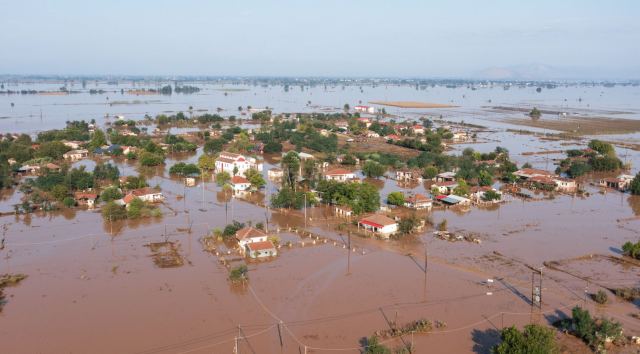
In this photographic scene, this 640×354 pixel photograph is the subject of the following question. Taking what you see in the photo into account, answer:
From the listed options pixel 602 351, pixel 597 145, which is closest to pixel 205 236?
pixel 602 351

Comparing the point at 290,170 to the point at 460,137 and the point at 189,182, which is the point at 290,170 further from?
the point at 460,137

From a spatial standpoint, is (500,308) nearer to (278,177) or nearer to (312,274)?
(312,274)

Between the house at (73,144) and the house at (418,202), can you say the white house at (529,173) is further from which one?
the house at (73,144)

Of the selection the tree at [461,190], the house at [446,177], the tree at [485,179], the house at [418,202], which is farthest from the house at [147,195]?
the tree at [485,179]

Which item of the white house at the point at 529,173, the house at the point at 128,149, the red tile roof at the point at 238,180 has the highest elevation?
the house at the point at 128,149

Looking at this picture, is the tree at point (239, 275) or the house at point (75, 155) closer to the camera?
the tree at point (239, 275)

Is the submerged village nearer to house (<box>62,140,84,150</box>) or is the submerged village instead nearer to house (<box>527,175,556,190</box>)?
house (<box>527,175,556,190</box>)

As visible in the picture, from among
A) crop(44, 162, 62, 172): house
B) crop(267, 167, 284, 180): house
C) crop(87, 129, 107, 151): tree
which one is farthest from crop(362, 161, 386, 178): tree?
crop(87, 129, 107, 151): tree

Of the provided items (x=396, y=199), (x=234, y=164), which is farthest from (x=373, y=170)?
(x=234, y=164)
